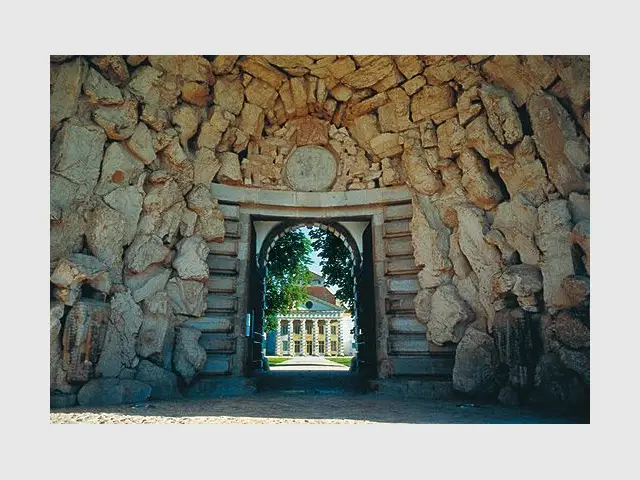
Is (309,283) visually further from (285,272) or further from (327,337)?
Answer: (327,337)

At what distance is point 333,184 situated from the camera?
34.9 feet

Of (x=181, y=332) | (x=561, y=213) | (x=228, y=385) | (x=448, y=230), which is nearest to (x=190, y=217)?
(x=181, y=332)

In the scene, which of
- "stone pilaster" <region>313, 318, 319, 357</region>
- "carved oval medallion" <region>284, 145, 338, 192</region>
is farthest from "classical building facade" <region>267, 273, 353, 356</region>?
"carved oval medallion" <region>284, 145, 338, 192</region>

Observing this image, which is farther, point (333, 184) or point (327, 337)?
point (327, 337)

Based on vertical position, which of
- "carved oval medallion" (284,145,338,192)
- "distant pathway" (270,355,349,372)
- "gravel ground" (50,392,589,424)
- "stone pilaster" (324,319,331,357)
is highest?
"carved oval medallion" (284,145,338,192)

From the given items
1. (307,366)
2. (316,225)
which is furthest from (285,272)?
(316,225)

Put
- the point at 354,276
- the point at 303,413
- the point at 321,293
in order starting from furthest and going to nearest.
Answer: the point at 321,293
the point at 354,276
the point at 303,413

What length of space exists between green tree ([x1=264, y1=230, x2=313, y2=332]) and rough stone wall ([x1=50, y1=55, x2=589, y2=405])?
7.53 metres

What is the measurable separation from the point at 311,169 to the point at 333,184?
1.70 feet

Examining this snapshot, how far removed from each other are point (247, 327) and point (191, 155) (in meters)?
3.23

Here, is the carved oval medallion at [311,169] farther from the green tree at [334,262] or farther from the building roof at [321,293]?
the building roof at [321,293]

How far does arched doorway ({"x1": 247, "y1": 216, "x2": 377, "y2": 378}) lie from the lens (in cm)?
1041

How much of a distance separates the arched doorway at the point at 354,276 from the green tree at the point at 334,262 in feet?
21.9

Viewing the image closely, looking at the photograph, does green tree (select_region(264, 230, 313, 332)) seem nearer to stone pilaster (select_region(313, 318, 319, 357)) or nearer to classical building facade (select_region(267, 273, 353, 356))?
classical building facade (select_region(267, 273, 353, 356))
